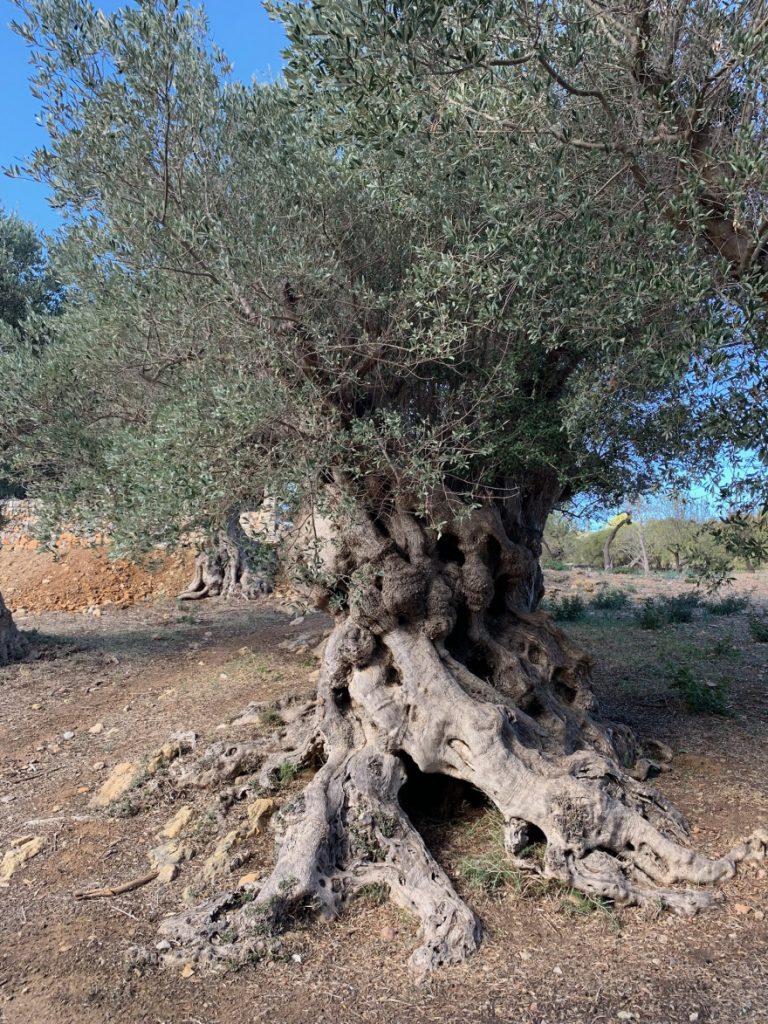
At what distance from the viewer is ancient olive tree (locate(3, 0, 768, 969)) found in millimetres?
4672

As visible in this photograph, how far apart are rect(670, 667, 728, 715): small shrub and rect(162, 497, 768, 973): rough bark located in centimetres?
167

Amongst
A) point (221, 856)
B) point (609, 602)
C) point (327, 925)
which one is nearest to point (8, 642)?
point (221, 856)

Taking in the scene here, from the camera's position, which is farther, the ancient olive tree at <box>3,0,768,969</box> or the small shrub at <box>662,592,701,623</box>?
the small shrub at <box>662,592,701,623</box>

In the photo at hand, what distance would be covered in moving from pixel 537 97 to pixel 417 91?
0.81 meters

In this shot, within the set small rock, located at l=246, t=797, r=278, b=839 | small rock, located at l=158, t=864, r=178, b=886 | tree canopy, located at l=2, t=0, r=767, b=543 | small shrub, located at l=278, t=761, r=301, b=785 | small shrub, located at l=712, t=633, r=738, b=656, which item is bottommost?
small rock, located at l=158, t=864, r=178, b=886

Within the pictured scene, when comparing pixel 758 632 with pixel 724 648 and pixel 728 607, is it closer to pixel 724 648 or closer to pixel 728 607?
pixel 724 648

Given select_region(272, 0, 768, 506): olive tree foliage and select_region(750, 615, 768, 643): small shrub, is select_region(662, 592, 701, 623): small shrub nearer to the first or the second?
select_region(750, 615, 768, 643): small shrub

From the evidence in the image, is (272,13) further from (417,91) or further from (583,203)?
(583,203)

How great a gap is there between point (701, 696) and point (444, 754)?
394cm

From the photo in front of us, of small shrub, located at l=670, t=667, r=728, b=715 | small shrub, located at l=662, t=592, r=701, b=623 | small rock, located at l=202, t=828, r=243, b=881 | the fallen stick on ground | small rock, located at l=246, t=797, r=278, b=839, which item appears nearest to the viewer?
the fallen stick on ground

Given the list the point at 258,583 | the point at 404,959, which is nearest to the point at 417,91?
the point at 404,959

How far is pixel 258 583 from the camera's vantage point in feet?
57.0

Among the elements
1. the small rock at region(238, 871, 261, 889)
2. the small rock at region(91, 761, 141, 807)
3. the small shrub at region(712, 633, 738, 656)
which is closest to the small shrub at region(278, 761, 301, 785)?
the small rock at region(238, 871, 261, 889)

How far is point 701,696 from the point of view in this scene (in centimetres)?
836
